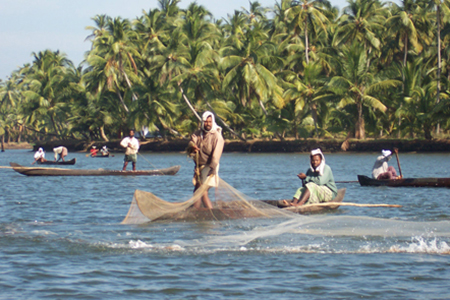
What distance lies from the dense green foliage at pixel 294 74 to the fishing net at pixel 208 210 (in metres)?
31.7

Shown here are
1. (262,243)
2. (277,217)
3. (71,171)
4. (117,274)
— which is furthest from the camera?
(71,171)

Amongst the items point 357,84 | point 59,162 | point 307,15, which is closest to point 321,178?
point 59,162

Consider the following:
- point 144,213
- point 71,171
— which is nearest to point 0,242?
point 144,213

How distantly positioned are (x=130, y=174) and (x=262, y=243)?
1372 centimetres

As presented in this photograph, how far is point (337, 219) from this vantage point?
8.97 meters

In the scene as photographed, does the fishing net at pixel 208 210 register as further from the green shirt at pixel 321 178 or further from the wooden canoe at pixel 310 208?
the green shirt at pixel 321 178

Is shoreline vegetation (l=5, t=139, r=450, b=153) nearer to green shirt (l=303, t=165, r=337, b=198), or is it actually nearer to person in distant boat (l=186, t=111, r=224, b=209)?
green shirt (l=303, t=165, r=337, b=198)

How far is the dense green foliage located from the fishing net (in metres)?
31.7

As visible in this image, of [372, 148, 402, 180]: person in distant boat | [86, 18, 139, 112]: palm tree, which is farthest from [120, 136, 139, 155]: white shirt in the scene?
[86, 18, 139, 112]: palm tree

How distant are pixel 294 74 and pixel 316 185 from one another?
120 feet

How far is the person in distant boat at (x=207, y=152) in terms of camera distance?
978 centimetres

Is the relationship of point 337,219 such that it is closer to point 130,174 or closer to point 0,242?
point 0,242

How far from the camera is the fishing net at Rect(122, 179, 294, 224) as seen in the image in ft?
32.0

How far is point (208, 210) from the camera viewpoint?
996cm
